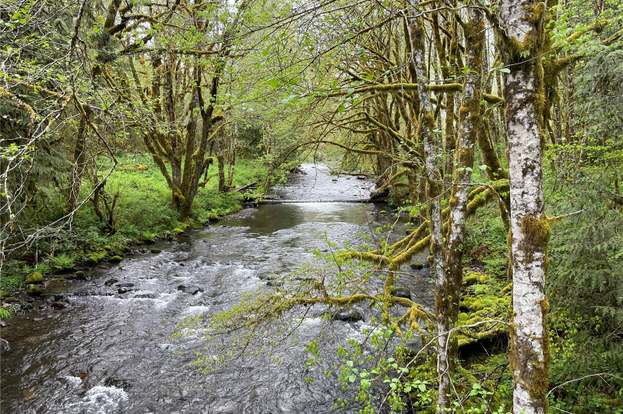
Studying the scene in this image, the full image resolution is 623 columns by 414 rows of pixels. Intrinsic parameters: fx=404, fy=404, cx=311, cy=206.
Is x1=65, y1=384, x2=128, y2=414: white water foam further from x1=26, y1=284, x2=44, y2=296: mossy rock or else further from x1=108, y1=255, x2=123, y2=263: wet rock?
x1=108, y1=255, x2=123, y2=263: wet rock

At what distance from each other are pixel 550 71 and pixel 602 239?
245 cm

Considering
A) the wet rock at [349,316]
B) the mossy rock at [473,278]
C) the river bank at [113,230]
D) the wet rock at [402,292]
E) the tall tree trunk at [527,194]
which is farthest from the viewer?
the river bank at [113,230]

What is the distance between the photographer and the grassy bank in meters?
10.9

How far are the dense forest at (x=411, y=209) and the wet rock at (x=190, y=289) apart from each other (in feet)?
0.26

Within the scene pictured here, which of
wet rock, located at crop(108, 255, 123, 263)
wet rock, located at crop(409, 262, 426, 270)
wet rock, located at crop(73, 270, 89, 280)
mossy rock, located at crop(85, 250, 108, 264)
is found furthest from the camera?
wet rock, located at crop(108, 255, 123, 263)

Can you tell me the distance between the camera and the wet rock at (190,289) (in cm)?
1073

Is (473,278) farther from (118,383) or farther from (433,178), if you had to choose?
(118,383)

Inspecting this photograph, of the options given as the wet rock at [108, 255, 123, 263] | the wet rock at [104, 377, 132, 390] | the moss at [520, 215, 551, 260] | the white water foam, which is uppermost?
the moss at [520, 215, 551, 260]

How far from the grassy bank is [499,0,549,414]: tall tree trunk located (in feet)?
18.1

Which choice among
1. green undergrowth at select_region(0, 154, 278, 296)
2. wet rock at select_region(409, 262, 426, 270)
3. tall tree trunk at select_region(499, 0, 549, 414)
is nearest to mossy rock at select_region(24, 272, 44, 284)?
green undergrowth at select_region(0, 154, 278, 296)

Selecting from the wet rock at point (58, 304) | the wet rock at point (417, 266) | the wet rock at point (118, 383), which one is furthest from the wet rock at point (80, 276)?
the wet rock at point (417, 266)

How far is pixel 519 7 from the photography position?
2844 millimetres

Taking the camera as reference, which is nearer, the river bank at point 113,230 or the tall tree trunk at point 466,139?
the tall tree trunk at point 466,139

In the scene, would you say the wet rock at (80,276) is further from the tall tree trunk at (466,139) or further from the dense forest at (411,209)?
the tall tree trunk at (466,139)
